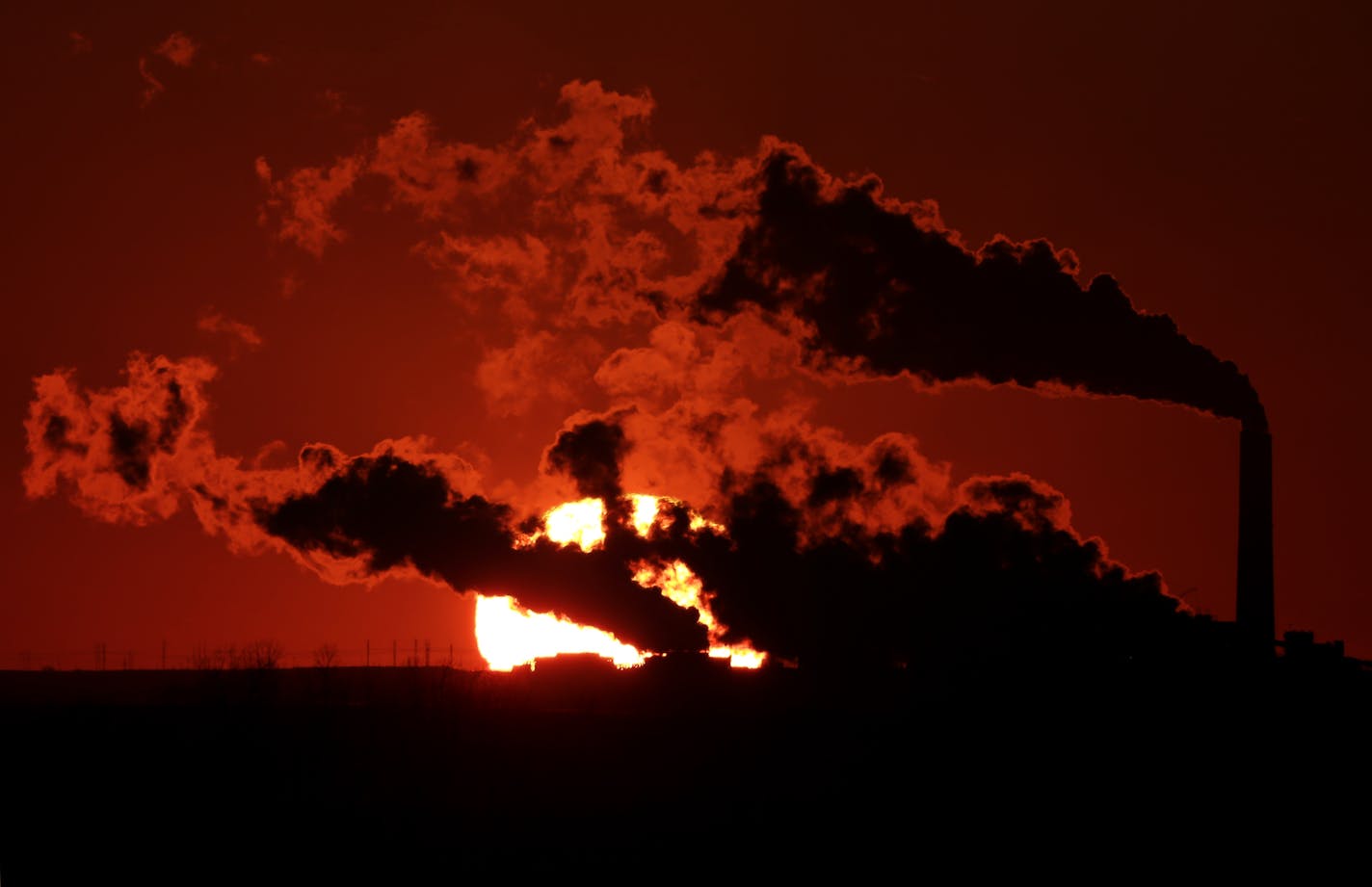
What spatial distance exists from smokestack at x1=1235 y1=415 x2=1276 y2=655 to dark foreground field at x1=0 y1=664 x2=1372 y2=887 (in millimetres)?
2445

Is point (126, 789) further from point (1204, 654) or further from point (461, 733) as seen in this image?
point (1204, 654)

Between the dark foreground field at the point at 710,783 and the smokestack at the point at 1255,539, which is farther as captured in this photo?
the smokestack at the point at 1255,539

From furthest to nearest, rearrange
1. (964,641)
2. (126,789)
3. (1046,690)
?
1. (964,641)
2. (1046,690)
3. (126,789)

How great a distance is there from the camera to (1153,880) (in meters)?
49.6

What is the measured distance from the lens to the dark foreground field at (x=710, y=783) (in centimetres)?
5200

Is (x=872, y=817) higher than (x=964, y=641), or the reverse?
(x=964, y=641)

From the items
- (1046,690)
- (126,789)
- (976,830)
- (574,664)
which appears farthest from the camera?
(574,664)

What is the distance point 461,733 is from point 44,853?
65.4 ft

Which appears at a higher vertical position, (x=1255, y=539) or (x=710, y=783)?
(x=1255, y=539)

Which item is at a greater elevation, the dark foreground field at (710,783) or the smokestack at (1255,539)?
the smokestack at (1255,539)

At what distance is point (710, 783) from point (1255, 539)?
19.9 m

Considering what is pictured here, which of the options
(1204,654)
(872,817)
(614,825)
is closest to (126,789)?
(614,825)

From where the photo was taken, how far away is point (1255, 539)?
66.7 metres

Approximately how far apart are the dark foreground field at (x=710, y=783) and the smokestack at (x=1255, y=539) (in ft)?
8.02
